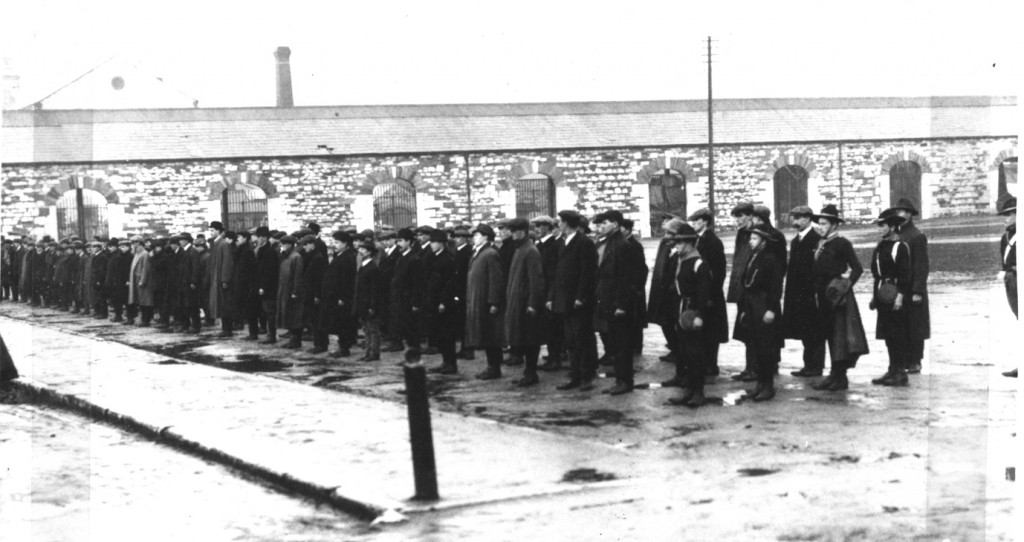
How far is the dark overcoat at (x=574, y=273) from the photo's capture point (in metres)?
11.2

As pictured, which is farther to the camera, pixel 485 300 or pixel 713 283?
pixel 485 300

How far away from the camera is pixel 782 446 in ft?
26.9

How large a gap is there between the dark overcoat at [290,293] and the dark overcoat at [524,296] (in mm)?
4724

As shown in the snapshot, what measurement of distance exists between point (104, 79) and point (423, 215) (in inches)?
842

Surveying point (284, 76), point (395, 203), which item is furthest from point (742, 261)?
point (284, 76)

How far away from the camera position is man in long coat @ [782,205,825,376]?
10852 millimetres

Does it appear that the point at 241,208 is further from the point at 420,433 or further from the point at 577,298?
the point at 420,433

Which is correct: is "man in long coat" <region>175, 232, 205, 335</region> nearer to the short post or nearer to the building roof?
the short post

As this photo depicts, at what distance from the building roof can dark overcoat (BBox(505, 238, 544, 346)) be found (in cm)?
2525

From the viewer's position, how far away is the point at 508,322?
12.2 metres

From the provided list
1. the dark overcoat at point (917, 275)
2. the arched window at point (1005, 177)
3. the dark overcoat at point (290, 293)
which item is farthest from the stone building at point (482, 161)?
the dark overcoat at point (917, 275)

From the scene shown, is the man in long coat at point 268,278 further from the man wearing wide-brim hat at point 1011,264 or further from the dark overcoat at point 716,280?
the man wearing wide-brim hat at point 1011,264

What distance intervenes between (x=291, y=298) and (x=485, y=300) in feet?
14.5

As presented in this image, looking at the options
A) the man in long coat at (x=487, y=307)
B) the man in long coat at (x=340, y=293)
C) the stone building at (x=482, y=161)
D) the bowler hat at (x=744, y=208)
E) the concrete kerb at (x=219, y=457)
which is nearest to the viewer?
the concrete kerb at (x=219, y=457)
